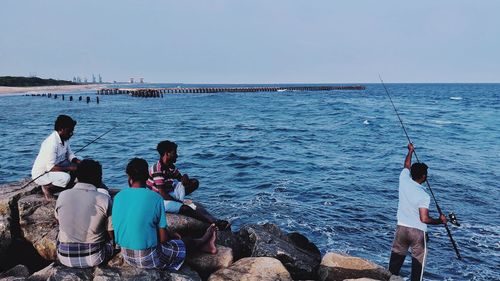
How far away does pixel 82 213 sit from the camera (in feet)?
16.9

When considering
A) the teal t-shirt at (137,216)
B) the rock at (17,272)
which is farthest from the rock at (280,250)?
the rock at (17,272)

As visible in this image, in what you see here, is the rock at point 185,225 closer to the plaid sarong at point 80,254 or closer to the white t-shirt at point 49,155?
the plaid sarong at point 80,254

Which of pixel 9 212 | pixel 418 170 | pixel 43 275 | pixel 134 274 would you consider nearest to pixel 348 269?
pixel 418 170

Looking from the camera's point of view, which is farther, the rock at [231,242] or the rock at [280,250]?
the rock at [231,242]

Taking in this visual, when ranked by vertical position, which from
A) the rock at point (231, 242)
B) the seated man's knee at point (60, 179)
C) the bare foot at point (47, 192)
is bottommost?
the rock at point (231, 242)

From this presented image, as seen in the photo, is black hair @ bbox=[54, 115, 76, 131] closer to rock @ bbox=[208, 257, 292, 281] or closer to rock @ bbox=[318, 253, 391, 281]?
rock @ bbox=[208, 257, 292, 281]

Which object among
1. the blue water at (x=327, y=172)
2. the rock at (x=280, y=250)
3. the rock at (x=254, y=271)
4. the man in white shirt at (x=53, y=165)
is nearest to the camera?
the rock at (x=254, y=271)

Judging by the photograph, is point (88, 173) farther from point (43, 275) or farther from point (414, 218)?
point (414, 218)

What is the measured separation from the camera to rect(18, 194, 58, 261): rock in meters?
6.39

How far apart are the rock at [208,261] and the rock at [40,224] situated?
7.23 ft

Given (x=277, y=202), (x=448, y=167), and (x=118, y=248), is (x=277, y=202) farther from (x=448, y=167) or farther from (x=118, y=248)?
(x=448, y=167)

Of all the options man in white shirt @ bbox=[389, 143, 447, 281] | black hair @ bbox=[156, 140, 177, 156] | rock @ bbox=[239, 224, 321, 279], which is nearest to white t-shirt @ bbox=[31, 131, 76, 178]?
black hair @ bbox=[156, 140, 177, 156]

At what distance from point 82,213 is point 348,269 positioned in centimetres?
415

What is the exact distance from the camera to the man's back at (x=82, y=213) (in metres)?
5.12
